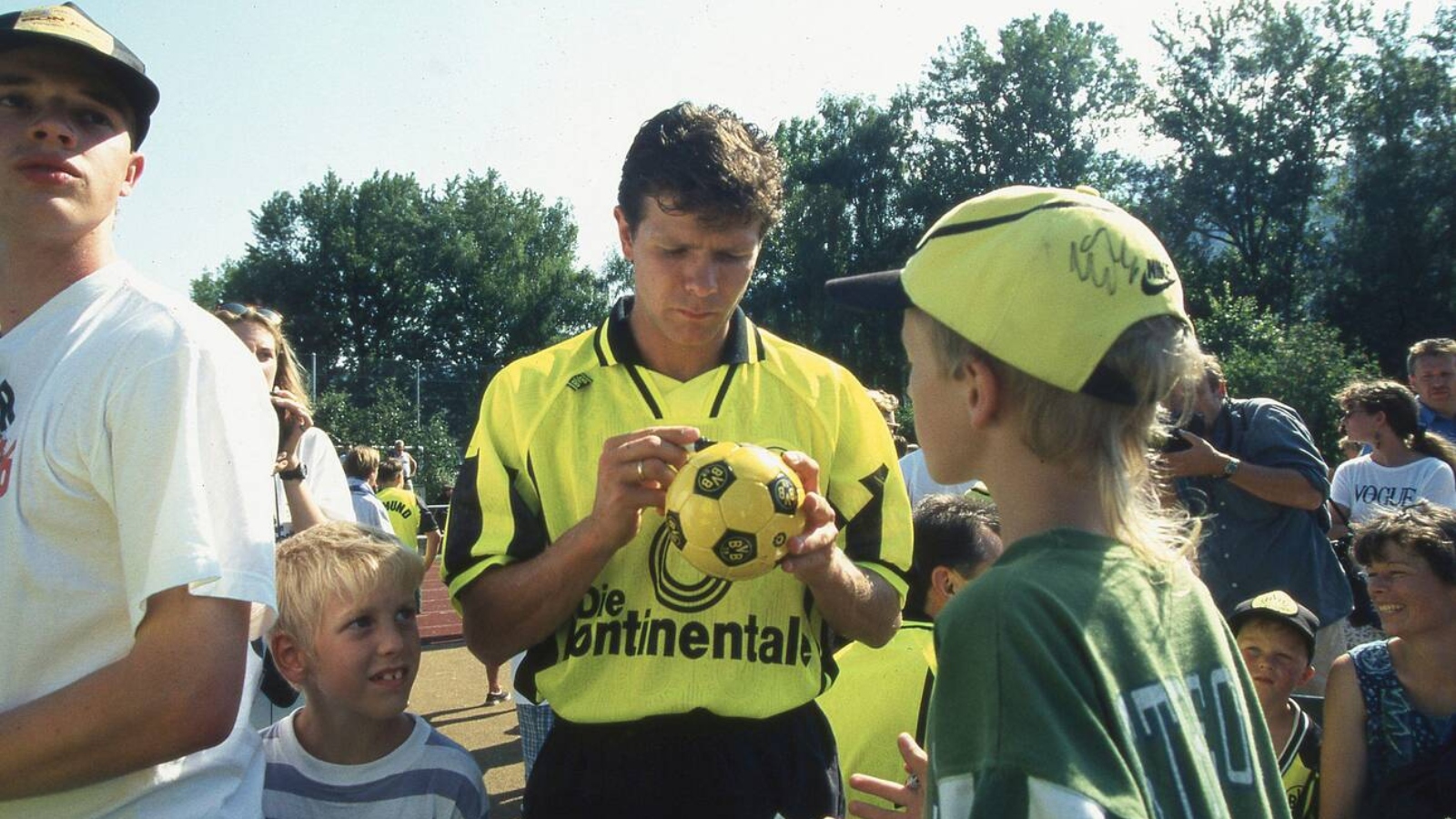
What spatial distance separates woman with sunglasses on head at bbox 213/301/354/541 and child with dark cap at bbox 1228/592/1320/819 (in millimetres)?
3702

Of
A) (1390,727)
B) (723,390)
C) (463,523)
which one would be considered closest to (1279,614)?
(1390,727)

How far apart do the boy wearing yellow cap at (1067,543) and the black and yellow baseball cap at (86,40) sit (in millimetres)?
1557

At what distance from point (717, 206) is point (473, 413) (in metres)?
27.2

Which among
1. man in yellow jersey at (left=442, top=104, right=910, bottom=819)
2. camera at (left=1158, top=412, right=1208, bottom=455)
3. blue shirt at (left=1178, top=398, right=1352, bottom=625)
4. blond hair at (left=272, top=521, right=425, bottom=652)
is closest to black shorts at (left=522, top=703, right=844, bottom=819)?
man in yellow jersey at (left=442, top=104, right=910, bottom=819)

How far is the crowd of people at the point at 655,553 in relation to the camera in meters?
1.60

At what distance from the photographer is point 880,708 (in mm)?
3305

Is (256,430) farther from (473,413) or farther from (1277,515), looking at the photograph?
(473,413)

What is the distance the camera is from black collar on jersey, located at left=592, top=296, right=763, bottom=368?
2.67 m

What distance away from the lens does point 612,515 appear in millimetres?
2277

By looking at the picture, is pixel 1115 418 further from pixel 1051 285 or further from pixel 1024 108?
pixel 1024 108

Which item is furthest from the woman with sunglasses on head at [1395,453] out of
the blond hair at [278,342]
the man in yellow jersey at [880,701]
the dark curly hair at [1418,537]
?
the blond hair at [278,342]

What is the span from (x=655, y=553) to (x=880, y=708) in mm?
1114

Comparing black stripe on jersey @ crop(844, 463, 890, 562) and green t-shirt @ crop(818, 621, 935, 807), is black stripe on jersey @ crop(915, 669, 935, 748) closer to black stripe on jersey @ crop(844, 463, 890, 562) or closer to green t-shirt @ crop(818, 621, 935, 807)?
green t-shirt @ crop(818, 621, 935, 807)

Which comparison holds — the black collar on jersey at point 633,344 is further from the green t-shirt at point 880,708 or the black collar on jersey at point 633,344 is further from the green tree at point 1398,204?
the green tree at point 1398,204
